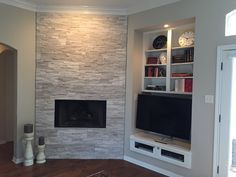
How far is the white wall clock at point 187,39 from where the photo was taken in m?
3.67

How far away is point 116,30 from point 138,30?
438 mm

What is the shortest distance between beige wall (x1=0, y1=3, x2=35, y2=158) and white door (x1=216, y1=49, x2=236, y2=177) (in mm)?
3343

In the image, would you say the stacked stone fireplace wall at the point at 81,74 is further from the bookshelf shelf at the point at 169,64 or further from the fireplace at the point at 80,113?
the bookshelf shelf at the point at 169,64

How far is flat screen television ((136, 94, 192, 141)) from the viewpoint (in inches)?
140

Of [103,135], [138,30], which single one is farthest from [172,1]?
[103,135]

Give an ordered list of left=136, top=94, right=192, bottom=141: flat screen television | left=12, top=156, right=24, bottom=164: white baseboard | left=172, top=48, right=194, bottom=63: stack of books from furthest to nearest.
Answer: left=12, top=156, right=24, bottom=164: white baseboard
left=172, top=48, right=194, bottom=63: stack of books
left=136, top=94, right=192, bottom=141: flat screen television

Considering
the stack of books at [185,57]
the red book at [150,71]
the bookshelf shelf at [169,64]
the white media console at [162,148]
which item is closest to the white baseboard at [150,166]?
the white media console at [162,148]

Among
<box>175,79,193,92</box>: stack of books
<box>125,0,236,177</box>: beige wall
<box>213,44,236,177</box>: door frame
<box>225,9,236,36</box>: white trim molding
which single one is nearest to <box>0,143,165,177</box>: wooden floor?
<box>125,0,236,177</box>: beige wall

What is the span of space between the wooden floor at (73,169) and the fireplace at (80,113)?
2.39 ft

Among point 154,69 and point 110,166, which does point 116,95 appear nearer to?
point 154,69

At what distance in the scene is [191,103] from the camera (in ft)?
11.3

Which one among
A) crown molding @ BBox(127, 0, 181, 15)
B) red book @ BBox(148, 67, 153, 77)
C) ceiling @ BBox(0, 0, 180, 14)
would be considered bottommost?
red book @ BBox(148, 67, 153, 77)

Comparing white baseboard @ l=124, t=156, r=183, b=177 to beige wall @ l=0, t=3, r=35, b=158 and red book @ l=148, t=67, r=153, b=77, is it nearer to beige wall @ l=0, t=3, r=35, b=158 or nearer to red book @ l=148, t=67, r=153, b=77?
red book @ l=148, t=67, r=153, b=77

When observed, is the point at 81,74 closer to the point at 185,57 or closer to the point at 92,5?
the point at 92,5
